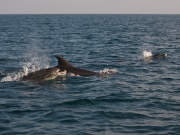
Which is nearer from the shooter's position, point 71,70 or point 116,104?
point 116,104

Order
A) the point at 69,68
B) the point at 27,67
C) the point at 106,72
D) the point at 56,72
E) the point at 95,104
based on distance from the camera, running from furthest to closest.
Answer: the point at 27,67 < the point at 106,72 < the point at 69,68 < the point at 56,72 < the point at 95,104

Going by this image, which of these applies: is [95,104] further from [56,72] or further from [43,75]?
[56,72]

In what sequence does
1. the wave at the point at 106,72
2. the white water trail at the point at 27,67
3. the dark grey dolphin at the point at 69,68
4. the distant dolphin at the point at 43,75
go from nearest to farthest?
1. the distant dolphin at the point at 43,75
2. the dark grey dolphin at the point at 69,68
3. the white water trail at the point at 27,67
4. the wave at the point at 106,72

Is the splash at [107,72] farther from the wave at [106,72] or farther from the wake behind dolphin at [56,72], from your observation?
the wake behind dolphin at [56,72]

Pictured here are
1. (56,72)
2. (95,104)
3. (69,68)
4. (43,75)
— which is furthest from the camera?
(69,68)

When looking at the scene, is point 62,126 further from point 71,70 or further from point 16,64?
point 16,64

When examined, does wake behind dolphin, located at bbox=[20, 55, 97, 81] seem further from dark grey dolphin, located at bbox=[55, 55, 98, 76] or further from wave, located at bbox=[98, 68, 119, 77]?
wave, located at bbox=[98, 68, 119, 77]

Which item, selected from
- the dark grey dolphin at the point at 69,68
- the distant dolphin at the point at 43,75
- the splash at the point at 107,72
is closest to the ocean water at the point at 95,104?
the splash at the point at 107,72

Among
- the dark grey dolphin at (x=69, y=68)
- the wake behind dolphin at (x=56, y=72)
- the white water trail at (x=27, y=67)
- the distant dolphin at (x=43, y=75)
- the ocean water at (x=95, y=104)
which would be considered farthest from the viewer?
the white water trail at (x=27, y=67)

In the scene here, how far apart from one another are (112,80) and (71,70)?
284 cm

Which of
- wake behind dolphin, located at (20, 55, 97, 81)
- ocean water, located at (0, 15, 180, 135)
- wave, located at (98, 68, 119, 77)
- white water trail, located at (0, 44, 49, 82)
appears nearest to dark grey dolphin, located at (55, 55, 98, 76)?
wake behind dolphin, located at (20, 55, 97, 81)

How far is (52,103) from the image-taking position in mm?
15781

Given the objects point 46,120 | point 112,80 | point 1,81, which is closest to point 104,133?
point 46,120

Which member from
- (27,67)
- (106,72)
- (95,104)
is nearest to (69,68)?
(106,72)
